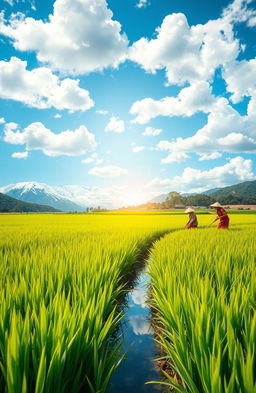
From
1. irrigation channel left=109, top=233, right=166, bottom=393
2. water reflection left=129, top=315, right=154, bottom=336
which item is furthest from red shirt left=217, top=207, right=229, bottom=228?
water reflection left=129, top=315, right=154, bottom=336

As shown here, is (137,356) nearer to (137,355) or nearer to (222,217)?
(137,355)

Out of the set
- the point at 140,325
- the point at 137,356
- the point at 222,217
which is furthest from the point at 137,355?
the point at 222,217

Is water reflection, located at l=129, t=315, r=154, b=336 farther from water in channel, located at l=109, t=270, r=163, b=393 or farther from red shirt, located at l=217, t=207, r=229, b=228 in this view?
red shirt, located at l=217, t=207, r=229, b=228

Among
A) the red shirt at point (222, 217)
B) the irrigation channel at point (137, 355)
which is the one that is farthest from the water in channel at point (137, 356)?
the red shirt at point (222, 217)

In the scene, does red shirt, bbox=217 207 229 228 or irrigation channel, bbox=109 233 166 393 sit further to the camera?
red shirt, bbox=217 207 229 228

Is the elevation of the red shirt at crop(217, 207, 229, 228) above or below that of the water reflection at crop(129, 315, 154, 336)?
above

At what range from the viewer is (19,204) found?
477 ft

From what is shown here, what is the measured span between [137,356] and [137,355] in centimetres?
2

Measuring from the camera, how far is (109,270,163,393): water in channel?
1900 mm

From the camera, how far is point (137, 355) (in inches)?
90.9

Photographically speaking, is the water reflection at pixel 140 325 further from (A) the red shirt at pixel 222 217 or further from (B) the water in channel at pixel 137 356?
(A) the red shirt at pixel 222 217

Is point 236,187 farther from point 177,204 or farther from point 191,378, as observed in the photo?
point 191,378

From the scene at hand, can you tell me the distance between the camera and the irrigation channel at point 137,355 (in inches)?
74.9

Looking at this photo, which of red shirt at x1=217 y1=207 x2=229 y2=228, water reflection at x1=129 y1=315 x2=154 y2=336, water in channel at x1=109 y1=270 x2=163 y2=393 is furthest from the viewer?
red shirt at x1=217 y1=207 x2=229 y2=228
